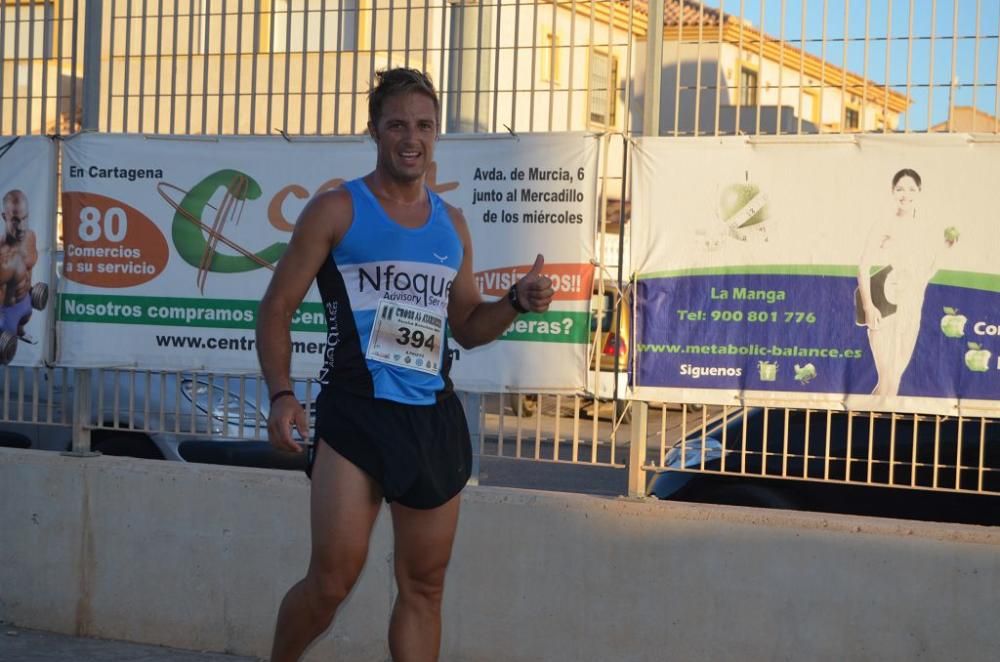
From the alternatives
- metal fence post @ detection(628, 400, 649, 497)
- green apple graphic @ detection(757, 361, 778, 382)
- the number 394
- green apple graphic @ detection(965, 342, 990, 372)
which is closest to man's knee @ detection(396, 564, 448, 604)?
the number 394

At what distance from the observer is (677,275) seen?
544 centimetres

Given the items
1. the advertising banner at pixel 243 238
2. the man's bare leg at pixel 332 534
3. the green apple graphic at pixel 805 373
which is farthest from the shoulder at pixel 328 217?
the green apple graphic at pixel 805 373

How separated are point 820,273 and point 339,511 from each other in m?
2.23

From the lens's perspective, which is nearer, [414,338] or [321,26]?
[414,338]

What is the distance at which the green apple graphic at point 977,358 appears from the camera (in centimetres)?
517

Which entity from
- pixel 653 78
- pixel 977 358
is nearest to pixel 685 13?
pixel 653 78

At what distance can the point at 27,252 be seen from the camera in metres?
6.39

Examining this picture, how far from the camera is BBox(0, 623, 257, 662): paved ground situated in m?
5.85

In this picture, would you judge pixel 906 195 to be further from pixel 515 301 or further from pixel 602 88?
pixel 515 301

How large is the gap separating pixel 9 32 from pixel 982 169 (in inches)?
181

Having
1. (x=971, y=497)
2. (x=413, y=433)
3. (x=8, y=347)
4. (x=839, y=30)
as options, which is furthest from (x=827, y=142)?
(x=8, y=347)

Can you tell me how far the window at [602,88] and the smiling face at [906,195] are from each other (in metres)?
1.19

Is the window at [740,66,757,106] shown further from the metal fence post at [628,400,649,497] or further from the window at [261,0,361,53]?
the window at [261,0,361,53]

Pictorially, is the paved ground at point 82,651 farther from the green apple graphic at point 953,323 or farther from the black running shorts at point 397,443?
the green apple graphic at point 953,323
